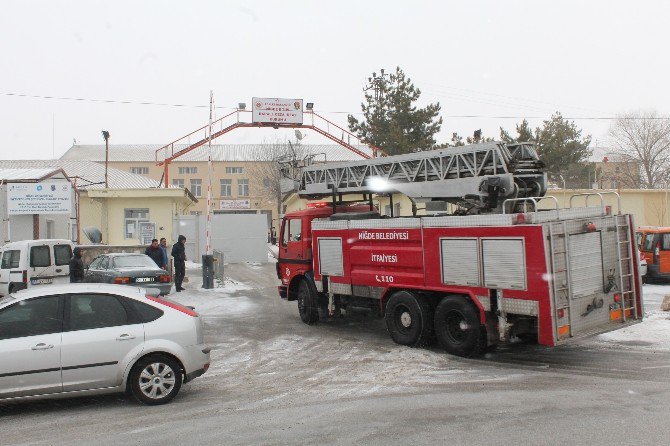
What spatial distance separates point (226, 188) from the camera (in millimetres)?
73062

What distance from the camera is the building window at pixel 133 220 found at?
31.9m

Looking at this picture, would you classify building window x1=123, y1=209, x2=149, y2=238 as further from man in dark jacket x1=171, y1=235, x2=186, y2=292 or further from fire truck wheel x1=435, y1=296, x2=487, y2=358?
fire truck wheel x1=435, y1=296, x2=487, y2=358

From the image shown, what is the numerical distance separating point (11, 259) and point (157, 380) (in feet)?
39.7

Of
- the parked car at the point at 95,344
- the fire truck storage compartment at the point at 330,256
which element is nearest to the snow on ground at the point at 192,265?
the fire truck storage compartment at the point at 330,256

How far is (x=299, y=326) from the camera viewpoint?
13375 mm

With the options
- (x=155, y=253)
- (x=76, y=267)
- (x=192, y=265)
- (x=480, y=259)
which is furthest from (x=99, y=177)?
(x=480, y=259)

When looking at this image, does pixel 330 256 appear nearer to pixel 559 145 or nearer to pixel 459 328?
pixel 459 328

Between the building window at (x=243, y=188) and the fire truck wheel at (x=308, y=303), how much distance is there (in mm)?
59889

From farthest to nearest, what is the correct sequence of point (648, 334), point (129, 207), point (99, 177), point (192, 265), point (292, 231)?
point (99, 177) → point (129, 207) → point (192, 265) → point (292, 231) → point (648, 334)

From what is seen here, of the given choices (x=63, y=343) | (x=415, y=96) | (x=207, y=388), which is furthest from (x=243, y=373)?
(x=415, y=96)

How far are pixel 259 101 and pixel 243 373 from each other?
24.9 m

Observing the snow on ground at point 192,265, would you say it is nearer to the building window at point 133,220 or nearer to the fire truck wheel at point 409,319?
the building window at point 133,220

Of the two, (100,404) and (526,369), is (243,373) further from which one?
(526,369)

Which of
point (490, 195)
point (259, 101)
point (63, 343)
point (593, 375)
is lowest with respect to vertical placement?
point (593, 375)
